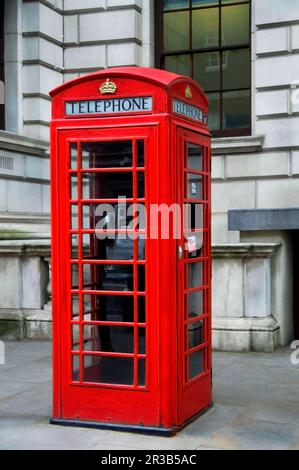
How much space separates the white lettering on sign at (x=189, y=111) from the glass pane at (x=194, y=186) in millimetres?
478

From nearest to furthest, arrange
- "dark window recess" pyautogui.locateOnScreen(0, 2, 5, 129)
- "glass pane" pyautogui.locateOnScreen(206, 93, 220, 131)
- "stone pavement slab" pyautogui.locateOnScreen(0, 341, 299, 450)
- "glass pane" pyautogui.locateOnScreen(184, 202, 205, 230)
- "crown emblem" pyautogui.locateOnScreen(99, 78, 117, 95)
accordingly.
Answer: "stone pavement slab" pyautogui.locateOnScreen(0, 341, 299, 450) < "crown emblem" pyautogui.locateOnScreen(99, 78, 117, 95) < "glass pane" pyautogui.locateOnScreen(184, 202, 205, 230) < "dark window recess" pyautogui.locateOnScreen(0, 2, 5, 129) < "glass pane" pyautogui.locateOnScreen(206, 93, 220, 131)

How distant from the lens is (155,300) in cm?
520

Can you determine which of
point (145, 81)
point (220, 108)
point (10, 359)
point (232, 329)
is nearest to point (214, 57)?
point (220, 108)

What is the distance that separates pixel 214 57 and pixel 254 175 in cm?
259

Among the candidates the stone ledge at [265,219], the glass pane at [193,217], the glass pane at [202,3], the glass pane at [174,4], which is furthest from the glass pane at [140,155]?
the glass pane at [174,4]

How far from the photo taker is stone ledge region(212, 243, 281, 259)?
8.43 m

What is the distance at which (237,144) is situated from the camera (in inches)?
510

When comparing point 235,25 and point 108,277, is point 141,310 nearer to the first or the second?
point 108,277

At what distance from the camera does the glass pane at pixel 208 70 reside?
541 inches

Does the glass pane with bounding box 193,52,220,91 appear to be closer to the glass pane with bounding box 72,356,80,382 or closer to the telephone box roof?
the telephone box roof

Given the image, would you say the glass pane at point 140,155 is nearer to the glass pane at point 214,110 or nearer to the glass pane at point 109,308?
the glass pane at point 109,308

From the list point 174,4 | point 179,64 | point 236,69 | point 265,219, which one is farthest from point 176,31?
point 265,219

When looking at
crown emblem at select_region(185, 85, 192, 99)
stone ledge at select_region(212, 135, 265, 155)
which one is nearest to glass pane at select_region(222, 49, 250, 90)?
stone ledge at select_region(212, 135, 265, 155)

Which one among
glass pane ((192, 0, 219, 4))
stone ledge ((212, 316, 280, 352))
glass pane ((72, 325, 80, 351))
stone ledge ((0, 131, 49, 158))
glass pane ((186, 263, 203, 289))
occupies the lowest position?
stone ledge ((212, 316, 280, 352))
